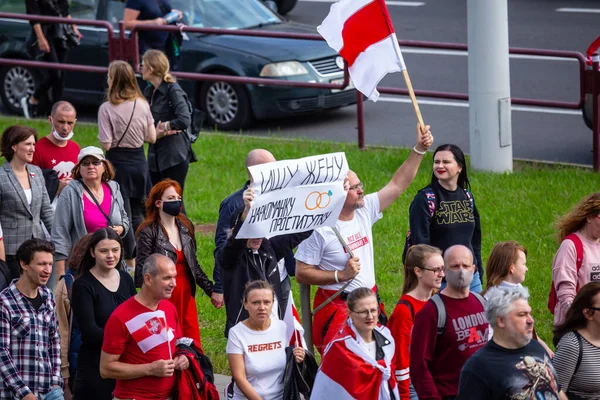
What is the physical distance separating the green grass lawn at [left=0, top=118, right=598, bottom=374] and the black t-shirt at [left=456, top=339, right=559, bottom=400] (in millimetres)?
3422

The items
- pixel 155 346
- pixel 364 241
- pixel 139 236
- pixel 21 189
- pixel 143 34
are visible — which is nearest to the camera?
pixel 155 346

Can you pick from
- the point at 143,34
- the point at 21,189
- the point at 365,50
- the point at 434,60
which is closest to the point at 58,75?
the point at 143,34

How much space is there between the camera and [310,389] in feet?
24.2

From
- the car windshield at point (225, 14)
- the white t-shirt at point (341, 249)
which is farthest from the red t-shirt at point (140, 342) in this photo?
the car windshield at point (225, 14)

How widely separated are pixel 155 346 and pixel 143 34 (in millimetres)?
9127

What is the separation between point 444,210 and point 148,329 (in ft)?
7.70

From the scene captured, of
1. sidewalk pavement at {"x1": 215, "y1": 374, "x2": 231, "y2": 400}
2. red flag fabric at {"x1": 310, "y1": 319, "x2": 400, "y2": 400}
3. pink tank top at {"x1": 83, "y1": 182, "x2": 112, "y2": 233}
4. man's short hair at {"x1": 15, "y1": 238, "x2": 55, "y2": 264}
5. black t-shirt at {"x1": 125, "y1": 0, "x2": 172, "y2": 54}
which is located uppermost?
black t-shirt at {"x1": 125, "y1": 0, "x2": 172, "y2": 54}

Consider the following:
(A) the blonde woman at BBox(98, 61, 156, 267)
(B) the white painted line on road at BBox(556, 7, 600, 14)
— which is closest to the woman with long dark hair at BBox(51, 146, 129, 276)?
(A) the blonde woman at BBox(98, 61, 156, 267)

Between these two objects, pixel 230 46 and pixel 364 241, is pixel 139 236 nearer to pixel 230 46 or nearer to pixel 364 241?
Result: pixel 364 241

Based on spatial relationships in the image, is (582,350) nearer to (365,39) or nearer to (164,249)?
(365,39)

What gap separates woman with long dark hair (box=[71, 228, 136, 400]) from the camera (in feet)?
25.3

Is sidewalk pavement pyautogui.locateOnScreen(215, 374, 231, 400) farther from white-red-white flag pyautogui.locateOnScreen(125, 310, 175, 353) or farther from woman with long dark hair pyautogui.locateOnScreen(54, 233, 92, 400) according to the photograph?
white-red-white flag pyautogui.locateOnScreen(125, 310, 175, 353)

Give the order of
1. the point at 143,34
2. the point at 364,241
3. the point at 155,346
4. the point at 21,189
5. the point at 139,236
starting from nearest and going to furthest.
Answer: the point at 155,346
the point at 364,241
the point at 139,236
the point at 21,189
the point at 143,34

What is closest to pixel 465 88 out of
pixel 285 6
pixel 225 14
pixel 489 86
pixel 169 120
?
pixel 225 14
